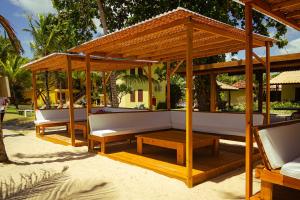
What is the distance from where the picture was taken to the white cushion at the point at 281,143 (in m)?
3.86

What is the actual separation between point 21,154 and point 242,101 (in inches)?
1172

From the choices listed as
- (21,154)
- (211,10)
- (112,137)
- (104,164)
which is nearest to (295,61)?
(211,10)

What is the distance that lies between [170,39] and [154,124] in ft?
10.3

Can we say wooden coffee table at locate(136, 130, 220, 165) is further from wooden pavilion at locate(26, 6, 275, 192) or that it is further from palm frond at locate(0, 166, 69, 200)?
palm frond at locate(0, 166, 69, 200)

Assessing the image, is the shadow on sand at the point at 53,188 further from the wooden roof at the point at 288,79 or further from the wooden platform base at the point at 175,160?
the wooden roof at the point at 288,79

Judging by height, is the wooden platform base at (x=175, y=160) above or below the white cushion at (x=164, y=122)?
below

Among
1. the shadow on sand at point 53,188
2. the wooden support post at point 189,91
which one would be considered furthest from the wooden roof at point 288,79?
the shadow on sand at point 53,188

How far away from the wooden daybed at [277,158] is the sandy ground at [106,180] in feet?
2.75

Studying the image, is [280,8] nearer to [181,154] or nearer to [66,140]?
[181,154]

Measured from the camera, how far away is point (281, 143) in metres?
4.11

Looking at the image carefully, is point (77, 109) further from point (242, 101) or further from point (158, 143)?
point (242, 101)

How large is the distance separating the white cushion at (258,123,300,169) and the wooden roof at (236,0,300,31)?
1799mm

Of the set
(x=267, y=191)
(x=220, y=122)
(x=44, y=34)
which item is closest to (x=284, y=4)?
(x=267, y=191)

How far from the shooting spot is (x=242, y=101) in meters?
33.7
